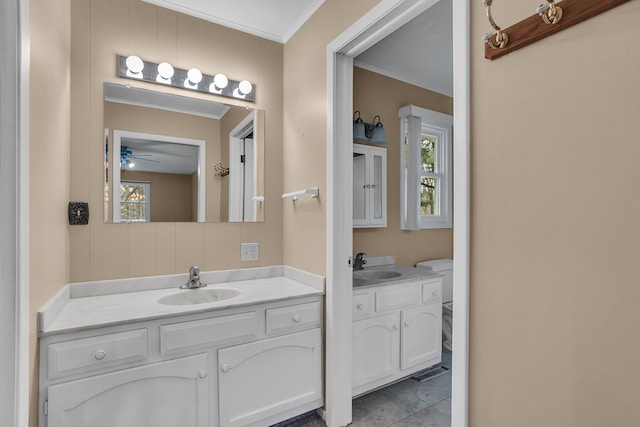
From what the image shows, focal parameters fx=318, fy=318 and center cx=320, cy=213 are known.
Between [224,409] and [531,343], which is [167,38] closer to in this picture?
[224,409]

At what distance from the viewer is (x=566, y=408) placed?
2.73 feet

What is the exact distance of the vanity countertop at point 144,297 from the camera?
1.34 metres

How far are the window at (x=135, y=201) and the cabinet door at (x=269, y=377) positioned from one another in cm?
95

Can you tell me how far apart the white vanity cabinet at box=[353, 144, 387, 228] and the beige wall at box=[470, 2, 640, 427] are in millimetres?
1558

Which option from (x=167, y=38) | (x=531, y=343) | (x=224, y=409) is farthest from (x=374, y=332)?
(x=167, y=38)

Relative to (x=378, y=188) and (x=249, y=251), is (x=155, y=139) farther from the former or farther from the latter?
(x=378, y=188)

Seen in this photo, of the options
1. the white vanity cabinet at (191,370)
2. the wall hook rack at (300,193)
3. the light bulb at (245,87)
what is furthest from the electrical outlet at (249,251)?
the light bulb at (245,87)

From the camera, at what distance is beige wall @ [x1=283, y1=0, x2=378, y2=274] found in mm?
1866

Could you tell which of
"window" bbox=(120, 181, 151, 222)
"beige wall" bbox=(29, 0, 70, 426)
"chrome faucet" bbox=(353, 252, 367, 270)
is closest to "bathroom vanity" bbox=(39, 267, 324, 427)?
"beige wall" bbox=(29, 0, 70, 426)

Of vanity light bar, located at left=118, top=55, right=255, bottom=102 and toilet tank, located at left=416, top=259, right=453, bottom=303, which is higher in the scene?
vanity light bar, located at left=118, top=55, right=255, bottom=102

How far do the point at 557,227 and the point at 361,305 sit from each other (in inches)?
52.2

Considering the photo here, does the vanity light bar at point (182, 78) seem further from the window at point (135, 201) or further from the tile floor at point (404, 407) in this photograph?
the tile floor at point (404, 407)

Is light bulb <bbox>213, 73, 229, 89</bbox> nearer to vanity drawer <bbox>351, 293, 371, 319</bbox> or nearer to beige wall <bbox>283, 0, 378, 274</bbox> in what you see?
beige wall <bbox>283, 0, 378, 274</bbox>

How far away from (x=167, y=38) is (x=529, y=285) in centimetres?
227
